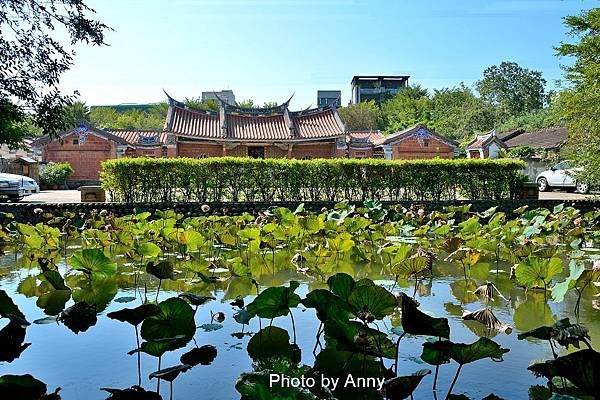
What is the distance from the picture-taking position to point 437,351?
230cm

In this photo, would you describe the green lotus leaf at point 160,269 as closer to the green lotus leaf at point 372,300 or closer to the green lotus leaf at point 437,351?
the green lotus leaf at point 372,300

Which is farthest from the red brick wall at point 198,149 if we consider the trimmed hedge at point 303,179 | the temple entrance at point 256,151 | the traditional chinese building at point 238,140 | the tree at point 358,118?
the tree at point 358,118

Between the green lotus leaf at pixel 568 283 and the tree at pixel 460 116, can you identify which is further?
the tree at pixel 460 116

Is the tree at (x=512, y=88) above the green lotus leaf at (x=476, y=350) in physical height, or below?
above

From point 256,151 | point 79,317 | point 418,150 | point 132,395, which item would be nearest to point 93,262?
point 79,317

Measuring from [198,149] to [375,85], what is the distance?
51662 mm

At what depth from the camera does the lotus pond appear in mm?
2258

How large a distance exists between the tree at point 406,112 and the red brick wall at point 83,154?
21.7 metres

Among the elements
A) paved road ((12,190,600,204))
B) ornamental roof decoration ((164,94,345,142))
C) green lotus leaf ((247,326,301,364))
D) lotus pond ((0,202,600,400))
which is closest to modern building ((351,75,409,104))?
ornamental roof decoration ((164,94,345,142))

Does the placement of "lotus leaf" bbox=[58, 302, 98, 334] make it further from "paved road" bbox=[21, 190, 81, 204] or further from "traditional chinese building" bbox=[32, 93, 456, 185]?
"traditional chinese building" bbox=[32, 93, 456, 185]

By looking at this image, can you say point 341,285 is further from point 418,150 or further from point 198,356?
point 418,150

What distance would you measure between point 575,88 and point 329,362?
9.22 m

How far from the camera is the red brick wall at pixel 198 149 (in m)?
24.3

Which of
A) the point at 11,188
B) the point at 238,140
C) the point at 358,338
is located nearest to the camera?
the point at 358,338
